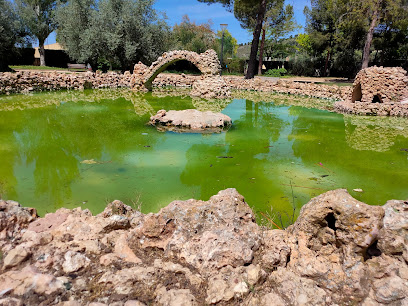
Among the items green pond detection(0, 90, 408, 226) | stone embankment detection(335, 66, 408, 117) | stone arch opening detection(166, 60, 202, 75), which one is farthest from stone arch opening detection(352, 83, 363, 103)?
stone arch opening detection(166, 60, 202, 75)

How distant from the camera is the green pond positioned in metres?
4.07

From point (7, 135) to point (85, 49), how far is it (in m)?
18.0

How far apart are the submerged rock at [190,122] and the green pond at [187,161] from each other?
0.34m

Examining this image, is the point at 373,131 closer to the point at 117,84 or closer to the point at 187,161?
the point at 187,161

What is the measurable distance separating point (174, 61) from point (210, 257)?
16.2 m

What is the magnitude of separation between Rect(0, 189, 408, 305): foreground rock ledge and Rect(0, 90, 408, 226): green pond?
52.6 inches

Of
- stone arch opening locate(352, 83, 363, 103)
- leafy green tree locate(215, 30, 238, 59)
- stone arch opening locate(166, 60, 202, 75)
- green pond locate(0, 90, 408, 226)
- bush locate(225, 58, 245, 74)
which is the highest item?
leafy green tree locate(215, 30, 238, 59)

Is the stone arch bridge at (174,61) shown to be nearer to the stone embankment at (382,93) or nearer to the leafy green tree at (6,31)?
the stone embankment at (382,93)

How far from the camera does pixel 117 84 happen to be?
61.5 feet

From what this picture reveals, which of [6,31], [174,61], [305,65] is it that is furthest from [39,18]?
[305,65]

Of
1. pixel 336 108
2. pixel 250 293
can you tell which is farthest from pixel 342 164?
pixel 336 108

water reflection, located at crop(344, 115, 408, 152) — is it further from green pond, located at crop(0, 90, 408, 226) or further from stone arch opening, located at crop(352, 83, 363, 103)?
stone arch opening, located at crop(352, 83, 363, 103)

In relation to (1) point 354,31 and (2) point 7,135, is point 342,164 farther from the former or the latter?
(1) point 354,31

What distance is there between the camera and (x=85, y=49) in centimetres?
2238
